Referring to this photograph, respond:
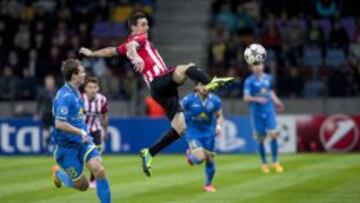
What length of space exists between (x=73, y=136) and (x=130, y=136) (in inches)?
549

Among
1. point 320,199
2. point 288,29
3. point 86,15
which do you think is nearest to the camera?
point 320,199

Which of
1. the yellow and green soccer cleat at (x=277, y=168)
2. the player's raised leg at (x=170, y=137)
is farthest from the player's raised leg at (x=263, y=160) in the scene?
the player's raised leg at (x=170, y=137)

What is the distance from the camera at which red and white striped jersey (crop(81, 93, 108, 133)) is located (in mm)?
17656

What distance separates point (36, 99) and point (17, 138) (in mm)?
1438

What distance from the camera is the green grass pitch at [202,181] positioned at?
49.8 ft

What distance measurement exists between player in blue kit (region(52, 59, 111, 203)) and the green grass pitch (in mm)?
1724

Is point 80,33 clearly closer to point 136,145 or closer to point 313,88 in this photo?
point 136,145

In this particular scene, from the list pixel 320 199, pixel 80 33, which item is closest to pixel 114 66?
pixel 80 33

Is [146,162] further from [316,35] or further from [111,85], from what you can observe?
[316,35]

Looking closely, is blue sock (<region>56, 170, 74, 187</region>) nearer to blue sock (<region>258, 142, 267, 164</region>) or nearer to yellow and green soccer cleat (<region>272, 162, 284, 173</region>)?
yellow and green soccer cleat (<region>272, 162, 284, 173</region>)

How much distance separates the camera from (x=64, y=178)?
45.4 ft

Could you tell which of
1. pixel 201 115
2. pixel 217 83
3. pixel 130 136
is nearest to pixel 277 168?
pixel 201 115

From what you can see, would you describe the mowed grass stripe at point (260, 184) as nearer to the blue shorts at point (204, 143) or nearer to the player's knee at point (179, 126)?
the blue shorts at point (204, 143)

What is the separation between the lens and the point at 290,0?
30.1 metres
